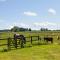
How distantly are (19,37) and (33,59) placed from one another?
11.3 m

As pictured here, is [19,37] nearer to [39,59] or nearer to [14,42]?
[14,42]

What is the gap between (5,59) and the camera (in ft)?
55.5

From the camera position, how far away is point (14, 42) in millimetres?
25703

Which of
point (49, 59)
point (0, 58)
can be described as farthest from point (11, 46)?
point (49, 59)

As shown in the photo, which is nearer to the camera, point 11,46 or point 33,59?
point 33,59

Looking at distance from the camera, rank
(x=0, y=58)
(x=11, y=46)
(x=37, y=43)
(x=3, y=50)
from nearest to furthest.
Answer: (x=0, y=58) → (x=3, y=50) → (x=11, y=46) → (x=37, y=43)

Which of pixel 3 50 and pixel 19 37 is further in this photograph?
pixel 19 37

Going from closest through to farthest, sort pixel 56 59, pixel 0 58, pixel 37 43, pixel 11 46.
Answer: pixel 56 59 → pixel 0 58 → pixel 11 46 → pixel 37 43

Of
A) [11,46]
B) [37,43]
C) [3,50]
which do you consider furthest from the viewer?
[37,43]

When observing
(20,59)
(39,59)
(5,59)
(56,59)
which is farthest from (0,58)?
(56,59)

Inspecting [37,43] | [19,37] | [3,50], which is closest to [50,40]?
[37,43]

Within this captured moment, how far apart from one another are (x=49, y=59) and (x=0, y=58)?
164 inches

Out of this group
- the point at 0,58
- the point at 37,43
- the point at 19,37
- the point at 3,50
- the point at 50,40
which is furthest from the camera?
the point at 50,40

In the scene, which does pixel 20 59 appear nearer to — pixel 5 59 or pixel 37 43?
pixel 5 59
